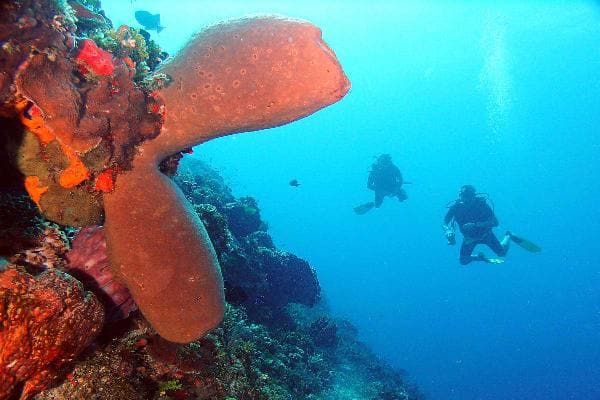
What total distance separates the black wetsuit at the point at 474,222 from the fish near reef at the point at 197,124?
1356 centimetres

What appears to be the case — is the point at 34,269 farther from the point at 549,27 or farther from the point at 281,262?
the point at 549,27

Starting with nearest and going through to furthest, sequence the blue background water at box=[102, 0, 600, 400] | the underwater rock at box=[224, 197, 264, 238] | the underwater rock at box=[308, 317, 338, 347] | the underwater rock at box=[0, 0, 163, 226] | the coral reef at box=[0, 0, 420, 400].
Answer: the underwater rock at box=[0, 0, 163, 226]
the coral reef at box=[0, 0, 420, 400]
the underwater rock at box=[308, 317, 338, 347]
the underwater rock at box=[224, 197, 264, 238]
the blue background water at box=[102, 0, 600, 400]

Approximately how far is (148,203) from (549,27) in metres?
107

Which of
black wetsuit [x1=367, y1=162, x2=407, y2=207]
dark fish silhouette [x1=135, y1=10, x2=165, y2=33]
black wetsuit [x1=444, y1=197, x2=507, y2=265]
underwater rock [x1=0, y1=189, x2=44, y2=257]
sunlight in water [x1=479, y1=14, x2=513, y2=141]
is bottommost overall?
Result: underwater rock [x1=0, y1=189, x2=44, y2=257]

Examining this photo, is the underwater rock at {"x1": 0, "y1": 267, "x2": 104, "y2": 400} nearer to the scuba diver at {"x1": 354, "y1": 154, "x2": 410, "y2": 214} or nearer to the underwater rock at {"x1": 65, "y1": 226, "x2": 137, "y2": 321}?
the underwater rock at {"x1": 65, "y1": 226, "x2": 137, "y2": 321}

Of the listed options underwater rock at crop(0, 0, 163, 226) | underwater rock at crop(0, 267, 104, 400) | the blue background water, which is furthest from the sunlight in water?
underwater rock at crop(0, 267, 104, 400)

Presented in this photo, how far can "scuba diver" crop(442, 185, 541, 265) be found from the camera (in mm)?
14438

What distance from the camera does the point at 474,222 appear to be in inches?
575

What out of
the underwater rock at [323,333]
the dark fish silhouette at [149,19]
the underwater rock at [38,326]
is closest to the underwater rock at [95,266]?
the underwater rock at [38,326]

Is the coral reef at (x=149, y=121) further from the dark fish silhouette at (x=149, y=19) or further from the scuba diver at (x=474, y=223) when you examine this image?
the scuba diver at (x=474, y=223)

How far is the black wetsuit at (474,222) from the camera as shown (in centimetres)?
1449

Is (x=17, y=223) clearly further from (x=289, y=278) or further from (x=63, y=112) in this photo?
(x=289, y=278)

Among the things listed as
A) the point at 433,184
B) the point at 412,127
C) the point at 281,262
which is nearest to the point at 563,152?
the point at 433,184

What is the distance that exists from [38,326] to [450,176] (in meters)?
137
